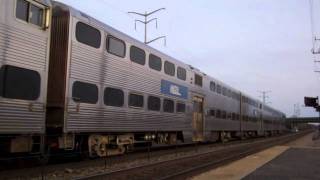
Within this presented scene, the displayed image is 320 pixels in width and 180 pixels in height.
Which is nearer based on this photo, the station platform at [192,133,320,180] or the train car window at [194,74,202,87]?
the station platform at [192,133,320,180]

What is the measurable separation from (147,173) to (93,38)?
4.84 metres

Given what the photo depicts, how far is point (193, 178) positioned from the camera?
14.0 m

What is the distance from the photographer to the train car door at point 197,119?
2672 cm

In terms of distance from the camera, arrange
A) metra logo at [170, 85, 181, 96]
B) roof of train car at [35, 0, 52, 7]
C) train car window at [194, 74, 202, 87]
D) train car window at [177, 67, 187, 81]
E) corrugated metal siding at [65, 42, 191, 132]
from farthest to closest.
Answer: train car window at [194, 74, 202, 87] < train car window at [177, 67, 187, 81] < metra logo at [170, 85, 181, 96] < corrugated metal siding at [65, 42, 191, 132] < roof of train car at [35, 0, 52, 7]

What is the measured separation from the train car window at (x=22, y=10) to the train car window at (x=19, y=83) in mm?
1402

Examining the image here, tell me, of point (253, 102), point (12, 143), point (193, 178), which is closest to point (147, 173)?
point (193, 178)

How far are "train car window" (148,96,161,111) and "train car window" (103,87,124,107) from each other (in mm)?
2773

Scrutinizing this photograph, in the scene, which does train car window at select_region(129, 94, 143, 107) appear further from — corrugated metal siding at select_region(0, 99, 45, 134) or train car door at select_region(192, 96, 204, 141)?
train car door at select_region(192, 96, 204, 141)

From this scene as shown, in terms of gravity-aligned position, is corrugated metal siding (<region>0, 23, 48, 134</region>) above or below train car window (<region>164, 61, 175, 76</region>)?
below

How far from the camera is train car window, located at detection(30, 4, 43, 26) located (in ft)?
43.3

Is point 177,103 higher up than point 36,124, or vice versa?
point 177,103

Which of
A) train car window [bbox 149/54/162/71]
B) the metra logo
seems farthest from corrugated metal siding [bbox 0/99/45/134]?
the metra logo

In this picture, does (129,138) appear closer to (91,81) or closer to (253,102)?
(91,81)

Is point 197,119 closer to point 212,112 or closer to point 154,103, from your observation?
point 212,112
